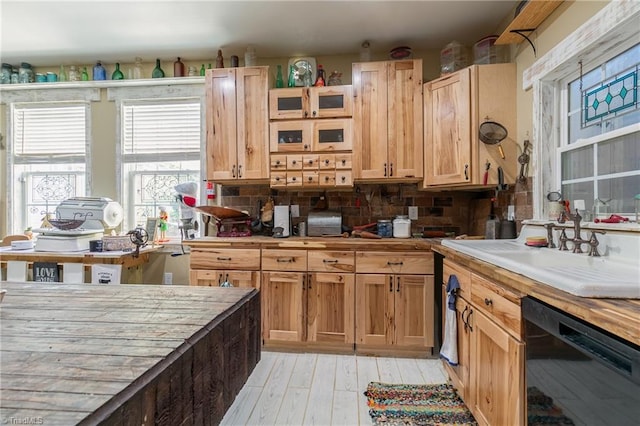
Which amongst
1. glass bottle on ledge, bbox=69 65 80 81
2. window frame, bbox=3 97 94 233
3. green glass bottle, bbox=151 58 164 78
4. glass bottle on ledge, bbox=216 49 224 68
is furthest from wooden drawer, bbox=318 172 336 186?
glass bottle on ledge, bbox=69 65 80 81

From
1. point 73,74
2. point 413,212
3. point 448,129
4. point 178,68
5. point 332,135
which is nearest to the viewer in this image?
point 448,129

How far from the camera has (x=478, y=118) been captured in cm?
241

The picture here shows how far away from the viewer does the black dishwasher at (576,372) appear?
0.74 meters

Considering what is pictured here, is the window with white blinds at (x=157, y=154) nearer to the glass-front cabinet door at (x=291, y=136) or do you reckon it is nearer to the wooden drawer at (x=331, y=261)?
the glass-front cabinet door at (x=291, y=136)

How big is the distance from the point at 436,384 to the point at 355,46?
295 cm

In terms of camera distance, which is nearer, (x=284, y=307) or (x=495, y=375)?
(x=495, y=375)

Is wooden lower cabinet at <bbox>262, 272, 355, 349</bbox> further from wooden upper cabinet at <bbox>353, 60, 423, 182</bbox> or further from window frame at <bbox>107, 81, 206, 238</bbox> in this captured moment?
window frame at <bbox>107, 81, 206, 238</bbox>

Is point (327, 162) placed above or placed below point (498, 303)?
above

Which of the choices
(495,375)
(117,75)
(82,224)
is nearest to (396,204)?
(495,375)

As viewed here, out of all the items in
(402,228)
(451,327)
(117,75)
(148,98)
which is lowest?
(451,327)

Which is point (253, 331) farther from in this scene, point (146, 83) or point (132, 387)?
point (146, 83)

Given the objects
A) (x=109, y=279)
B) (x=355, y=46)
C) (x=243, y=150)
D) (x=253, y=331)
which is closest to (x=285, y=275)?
(x=243, y=150)

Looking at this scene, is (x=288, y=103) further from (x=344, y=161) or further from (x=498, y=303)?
(x=498, y=303)

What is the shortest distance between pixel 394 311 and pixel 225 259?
1.49 m
